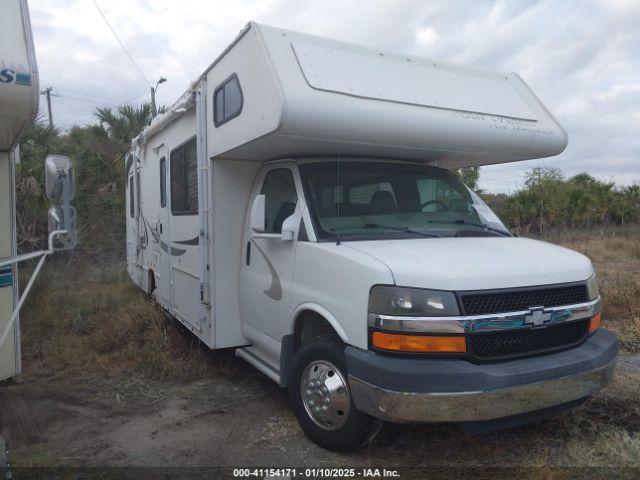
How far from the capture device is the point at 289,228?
4.10 metres

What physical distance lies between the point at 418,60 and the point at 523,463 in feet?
10.4

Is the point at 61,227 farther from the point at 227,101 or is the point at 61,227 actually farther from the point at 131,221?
the point at 131,221

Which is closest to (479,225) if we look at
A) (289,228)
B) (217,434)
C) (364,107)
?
(364,107)

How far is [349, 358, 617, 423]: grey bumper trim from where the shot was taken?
3027 mm

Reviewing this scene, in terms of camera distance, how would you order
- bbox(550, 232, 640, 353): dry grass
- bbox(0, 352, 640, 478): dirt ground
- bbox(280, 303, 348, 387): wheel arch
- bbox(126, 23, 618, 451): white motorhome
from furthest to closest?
bbox(550, 232, 640, 353): dry grass → bbox(280, 303, 348, 387): wheel arch → bbox(0, 352, 640, 478): dirt ground → bbox(126, 23, 618, 451): white motorhome

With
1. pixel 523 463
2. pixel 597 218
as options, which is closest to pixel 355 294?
pixel 523 463

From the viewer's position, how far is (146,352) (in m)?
5.81

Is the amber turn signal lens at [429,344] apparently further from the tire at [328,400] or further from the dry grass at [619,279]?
the dry grass at [619,279]

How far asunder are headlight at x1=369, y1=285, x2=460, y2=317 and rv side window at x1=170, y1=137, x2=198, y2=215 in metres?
2.79

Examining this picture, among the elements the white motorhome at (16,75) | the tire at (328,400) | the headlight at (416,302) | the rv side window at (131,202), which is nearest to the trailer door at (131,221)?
the rv side window at (131,202)

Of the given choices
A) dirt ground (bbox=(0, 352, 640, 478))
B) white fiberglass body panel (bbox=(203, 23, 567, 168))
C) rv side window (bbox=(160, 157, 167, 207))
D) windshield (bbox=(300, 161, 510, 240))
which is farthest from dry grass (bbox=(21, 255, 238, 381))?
windshield (bbox=(300, 161, 510, 240))

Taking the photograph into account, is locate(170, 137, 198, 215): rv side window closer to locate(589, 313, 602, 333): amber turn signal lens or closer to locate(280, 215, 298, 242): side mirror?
locate(280, 215, 298, 242): side mirror

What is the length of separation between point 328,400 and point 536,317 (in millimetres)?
1406

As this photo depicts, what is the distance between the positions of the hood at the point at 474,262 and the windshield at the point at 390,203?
0.29m
